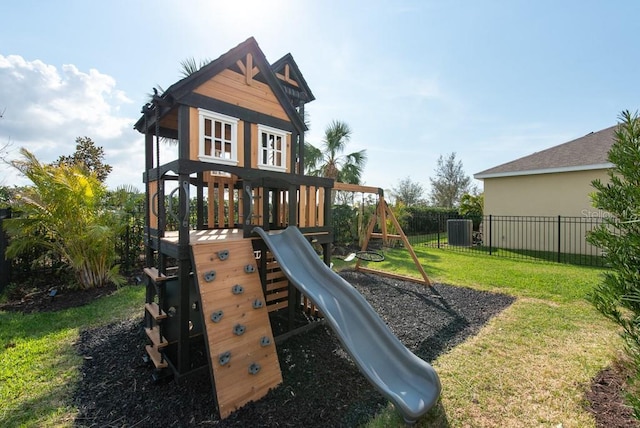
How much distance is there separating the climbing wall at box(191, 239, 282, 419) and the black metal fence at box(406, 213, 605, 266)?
10061 mm

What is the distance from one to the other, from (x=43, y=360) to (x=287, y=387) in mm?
2895

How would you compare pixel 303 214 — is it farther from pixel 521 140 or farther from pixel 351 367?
pixel 521 140

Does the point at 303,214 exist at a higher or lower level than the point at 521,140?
lower

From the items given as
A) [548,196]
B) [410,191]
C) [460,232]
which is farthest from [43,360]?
[410,191]

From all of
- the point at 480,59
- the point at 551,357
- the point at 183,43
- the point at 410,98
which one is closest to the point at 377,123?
the point at 410,98

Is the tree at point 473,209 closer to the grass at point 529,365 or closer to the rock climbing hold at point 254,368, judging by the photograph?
the grass at point 529,365

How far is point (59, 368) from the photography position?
2.99m

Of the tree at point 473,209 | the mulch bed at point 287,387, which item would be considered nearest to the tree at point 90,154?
the mulch bed at point 287,387

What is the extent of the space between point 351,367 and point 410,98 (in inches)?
359

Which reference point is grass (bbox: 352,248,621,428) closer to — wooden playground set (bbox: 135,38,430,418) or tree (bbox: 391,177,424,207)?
wooden playground set (bbox: 135,38,430,418)

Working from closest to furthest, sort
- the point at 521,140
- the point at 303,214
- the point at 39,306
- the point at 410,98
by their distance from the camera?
the point at 303,214 < the point at 39,306 < the point at 410,98 < the point at 521,140

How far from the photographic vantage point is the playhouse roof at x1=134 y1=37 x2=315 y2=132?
134 inches

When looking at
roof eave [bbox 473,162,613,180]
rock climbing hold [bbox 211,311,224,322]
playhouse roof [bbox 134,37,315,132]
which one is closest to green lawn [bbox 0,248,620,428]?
rock climbing hold [bbox 211,311,224,322]

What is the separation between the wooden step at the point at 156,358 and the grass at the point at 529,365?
7.18 ft
